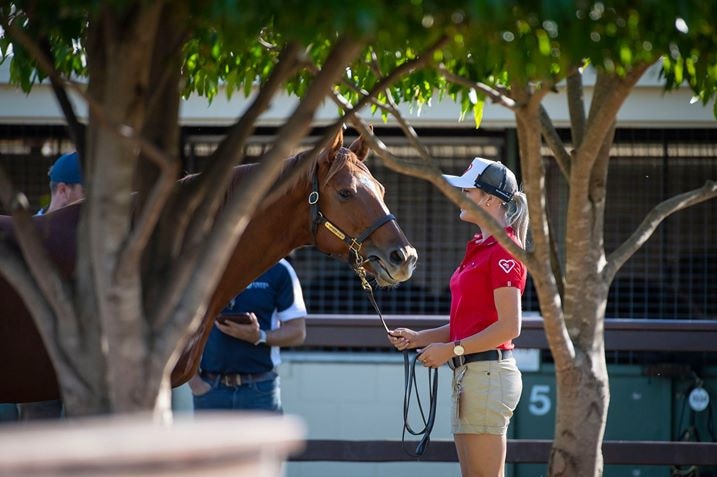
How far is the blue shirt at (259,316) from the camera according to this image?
17.6ft

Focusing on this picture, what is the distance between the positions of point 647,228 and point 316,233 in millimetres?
1412

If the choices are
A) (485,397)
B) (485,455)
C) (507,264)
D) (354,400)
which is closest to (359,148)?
(507,264)

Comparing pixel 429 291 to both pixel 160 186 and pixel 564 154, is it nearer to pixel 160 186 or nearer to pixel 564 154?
pixel 564 154

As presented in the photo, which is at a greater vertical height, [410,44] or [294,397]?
[410,44]

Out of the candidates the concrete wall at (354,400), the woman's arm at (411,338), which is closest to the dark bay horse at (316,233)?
the woman's arm at (411,338)

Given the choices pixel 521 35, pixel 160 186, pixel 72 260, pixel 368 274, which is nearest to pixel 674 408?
pixel 368 274

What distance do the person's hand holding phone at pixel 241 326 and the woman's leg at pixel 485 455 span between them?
1.46m

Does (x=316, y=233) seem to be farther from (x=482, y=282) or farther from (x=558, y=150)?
(x=558, y=150)

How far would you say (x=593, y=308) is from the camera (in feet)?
13.3

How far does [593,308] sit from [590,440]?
1.61 ft

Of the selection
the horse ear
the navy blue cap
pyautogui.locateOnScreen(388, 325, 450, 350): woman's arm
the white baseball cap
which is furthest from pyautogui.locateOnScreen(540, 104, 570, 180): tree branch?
the navy blue cap

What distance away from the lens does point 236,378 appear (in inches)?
211

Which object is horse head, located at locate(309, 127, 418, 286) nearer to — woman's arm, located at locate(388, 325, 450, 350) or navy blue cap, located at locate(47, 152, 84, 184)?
woman's arm, located at locate(388, 325, 450, 350)

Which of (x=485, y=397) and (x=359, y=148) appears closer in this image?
(x=485, y=397)
